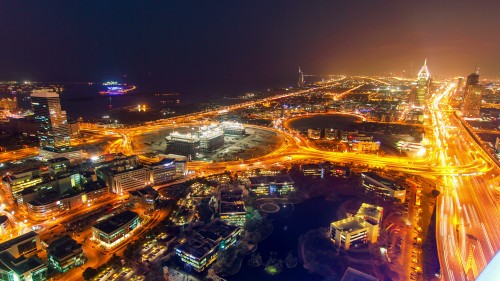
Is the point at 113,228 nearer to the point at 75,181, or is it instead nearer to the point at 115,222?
the point at 115,222

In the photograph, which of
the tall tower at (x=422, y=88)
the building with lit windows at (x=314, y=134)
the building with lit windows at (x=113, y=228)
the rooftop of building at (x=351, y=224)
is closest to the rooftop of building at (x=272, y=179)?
the rooftop of building at (x=351, y=224)

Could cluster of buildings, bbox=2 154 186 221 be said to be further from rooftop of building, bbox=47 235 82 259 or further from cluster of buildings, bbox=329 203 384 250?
cluster of buildings, bbox=329 203 384 250

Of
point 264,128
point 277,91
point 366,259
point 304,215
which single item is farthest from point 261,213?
point 277,91

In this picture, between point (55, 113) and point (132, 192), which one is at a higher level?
point (55, 113)

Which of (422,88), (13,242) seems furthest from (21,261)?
(422,88)

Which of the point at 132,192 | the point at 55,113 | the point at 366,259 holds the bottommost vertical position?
the point at 366,259

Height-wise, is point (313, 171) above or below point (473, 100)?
below

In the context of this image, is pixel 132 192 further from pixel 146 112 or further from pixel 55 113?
pixel 146 112
